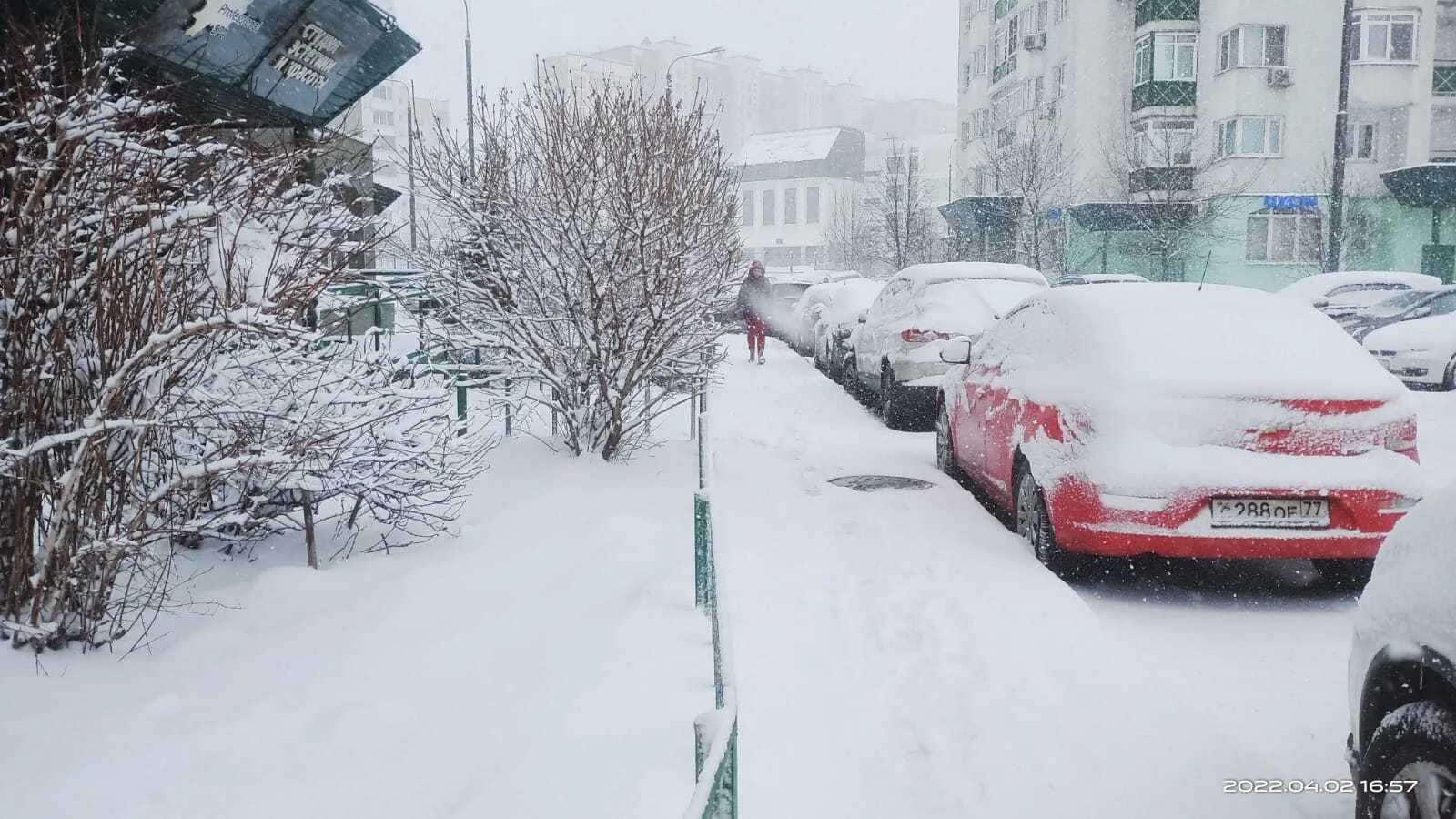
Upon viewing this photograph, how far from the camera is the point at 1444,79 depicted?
3506 centimetres

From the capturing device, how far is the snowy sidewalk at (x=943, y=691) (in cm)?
345

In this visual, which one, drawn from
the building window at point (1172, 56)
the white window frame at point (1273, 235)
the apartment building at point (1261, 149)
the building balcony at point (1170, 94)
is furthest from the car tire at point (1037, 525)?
the building window at point (1172, 56)

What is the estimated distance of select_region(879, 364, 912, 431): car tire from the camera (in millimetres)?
11656

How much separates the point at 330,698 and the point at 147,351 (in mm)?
1387

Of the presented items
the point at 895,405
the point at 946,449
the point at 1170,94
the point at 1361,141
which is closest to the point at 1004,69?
the point at 1170,94

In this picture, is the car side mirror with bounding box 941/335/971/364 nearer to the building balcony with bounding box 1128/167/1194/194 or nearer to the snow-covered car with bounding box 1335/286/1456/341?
the snow-covered car with bounding box 1335/286/1456/341

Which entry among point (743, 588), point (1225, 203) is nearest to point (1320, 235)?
point (1225, 203)

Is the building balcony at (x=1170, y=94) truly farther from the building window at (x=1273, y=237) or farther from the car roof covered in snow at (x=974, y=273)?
the car roof covered in snow at (x=974, y=273)

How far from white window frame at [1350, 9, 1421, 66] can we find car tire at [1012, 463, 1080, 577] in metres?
34.4

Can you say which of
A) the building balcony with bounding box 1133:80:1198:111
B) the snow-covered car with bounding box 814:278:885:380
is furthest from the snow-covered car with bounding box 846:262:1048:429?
the building balcony with bounding box 1133:80:1198:111

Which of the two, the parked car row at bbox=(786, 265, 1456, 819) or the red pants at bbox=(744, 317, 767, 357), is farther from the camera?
the red pants at bbox=(744, 317, 767, 357)

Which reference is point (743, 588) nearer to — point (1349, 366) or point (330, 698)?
point (330, 698)

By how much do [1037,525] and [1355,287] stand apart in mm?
18718

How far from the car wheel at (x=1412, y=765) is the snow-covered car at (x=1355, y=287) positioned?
2026 cm
